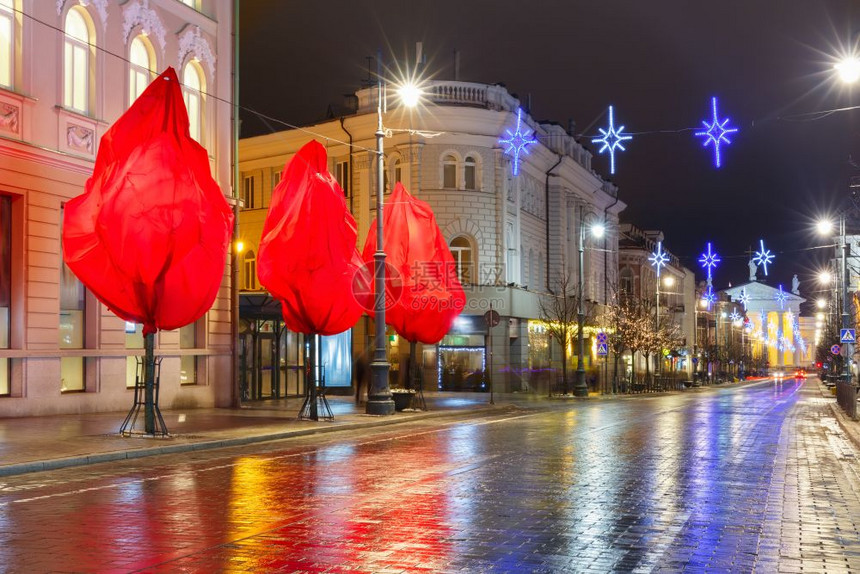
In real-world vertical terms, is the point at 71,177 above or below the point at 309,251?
above

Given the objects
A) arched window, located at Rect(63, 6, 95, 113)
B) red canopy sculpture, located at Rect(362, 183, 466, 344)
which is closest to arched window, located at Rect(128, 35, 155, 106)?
arched window, located at Rect(63, 6, 95, 113)

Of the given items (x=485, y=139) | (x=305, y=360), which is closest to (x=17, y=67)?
(x=305, y=360)

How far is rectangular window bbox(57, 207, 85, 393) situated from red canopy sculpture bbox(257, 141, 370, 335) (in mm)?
5382

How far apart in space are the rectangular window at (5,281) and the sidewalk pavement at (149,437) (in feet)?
4.16

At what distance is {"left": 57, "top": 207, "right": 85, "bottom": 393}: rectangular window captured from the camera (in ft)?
82.6

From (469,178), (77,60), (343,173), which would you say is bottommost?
(77,60)

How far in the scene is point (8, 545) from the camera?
872cm

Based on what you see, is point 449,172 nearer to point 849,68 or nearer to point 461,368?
point 461,368

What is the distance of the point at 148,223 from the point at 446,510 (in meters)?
9.84

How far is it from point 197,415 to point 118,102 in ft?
28.0

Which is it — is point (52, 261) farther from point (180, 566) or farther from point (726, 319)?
point (726, 319)

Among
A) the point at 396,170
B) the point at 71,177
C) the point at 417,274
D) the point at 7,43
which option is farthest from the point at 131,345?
the point at 396,170

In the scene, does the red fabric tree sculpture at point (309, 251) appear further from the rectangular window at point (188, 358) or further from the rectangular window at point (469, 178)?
the rectangular window at point (469, 178)

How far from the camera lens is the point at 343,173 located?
50.8 meters
